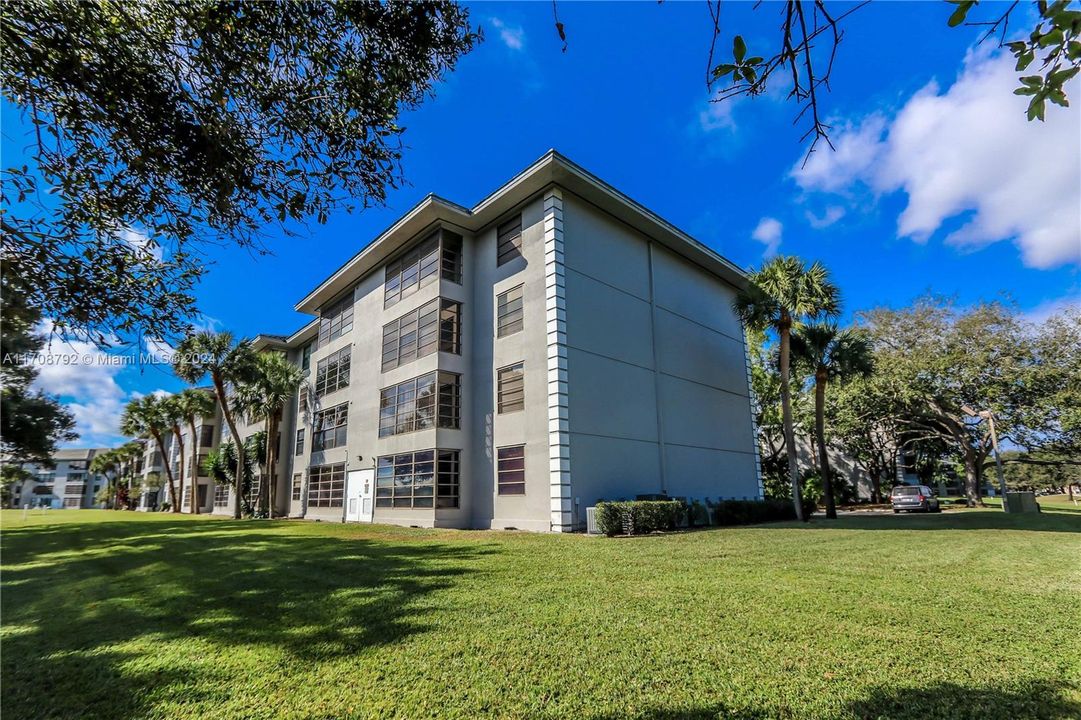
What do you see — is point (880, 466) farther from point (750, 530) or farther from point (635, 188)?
point (635, 188)

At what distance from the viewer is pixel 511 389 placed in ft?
59.9

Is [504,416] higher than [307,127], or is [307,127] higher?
[307,127]

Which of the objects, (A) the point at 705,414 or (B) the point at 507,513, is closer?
(B) the point at 507,513

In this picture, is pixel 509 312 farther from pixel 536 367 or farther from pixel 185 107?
pixel 185 107

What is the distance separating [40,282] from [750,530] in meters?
17.2

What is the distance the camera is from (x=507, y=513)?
17328mm

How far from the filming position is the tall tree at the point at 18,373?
4230 mm

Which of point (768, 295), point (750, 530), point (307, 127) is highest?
point (768, 295)

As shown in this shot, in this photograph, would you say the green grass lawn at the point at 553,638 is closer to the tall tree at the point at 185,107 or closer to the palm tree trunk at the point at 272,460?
the tall tree at the point at 185,107

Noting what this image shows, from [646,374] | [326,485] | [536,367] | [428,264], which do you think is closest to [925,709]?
[536,367]

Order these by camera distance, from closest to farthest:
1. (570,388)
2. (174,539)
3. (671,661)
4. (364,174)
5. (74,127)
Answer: (671,661), (74,127), (364,174), (174,539), (570,388)

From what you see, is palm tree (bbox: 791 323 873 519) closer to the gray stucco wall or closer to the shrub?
the gray stucco wall

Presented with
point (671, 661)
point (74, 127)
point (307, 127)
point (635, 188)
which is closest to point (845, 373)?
point (635, 188)

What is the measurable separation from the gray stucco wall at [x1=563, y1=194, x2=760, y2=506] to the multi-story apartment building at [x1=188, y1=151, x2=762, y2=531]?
0.26ft
